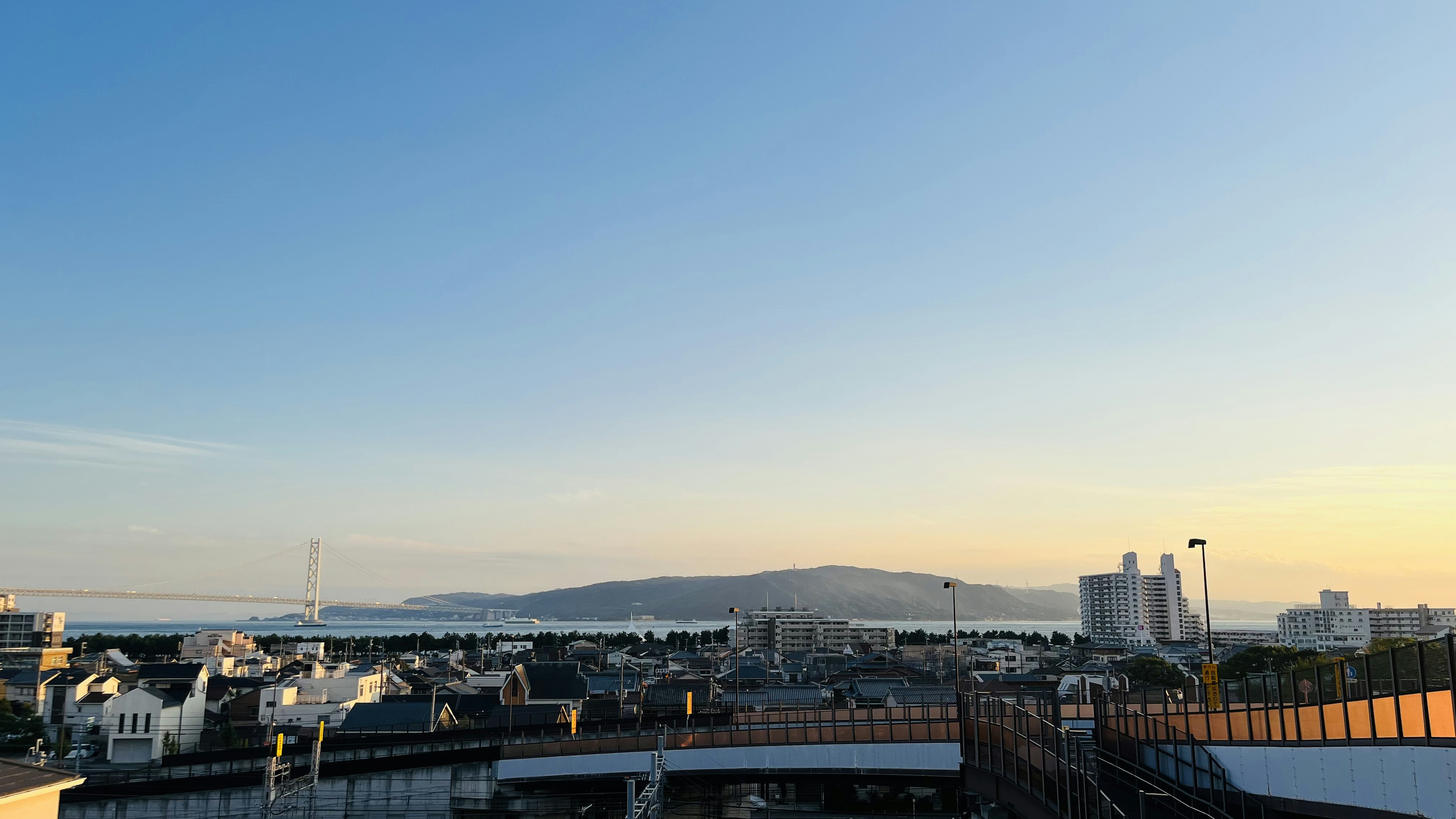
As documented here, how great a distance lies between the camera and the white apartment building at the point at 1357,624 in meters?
146

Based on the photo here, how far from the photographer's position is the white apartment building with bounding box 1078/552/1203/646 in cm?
18288

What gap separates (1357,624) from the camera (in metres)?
153

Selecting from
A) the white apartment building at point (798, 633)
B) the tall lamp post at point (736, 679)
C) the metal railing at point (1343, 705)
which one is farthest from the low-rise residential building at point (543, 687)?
the white apartment building at point (798, 633)

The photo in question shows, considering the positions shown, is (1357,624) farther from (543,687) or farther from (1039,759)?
(1039,759)

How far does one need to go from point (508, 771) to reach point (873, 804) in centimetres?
1334

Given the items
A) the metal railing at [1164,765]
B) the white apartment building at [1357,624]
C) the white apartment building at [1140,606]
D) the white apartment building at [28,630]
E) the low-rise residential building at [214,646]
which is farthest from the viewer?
the white apartment building at [1140,606]

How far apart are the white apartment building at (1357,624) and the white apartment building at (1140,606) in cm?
1906

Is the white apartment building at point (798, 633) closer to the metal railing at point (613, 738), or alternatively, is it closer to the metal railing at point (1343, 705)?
the metal railing at point (613, 738)

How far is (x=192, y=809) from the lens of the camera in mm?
32188

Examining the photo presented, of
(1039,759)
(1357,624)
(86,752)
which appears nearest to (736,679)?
(1039,759)

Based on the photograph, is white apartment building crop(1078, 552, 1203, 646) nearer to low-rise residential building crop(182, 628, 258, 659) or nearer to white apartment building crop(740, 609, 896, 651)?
white apartment building crop(740, 609, 896, 651)

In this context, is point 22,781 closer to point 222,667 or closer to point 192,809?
point 192,809

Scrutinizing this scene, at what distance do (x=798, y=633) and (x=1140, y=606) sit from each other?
71.1m

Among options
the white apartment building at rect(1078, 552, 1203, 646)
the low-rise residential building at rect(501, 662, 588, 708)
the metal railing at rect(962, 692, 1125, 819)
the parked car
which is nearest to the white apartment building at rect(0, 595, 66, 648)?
the parked car
